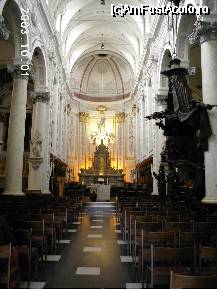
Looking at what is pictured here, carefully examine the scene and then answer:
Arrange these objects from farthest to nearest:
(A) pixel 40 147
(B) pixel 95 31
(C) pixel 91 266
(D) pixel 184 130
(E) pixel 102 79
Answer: (E) pixel 102 79, (B) pixel 95 31, (A) pixel 40 147, (D) pixel 184 130, (C) pixel 91 266

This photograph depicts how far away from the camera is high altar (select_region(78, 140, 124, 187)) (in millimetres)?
33088

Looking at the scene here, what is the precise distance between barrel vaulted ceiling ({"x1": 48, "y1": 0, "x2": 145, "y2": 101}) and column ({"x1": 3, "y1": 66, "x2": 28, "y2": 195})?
8.11 m

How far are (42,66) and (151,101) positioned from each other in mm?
8369

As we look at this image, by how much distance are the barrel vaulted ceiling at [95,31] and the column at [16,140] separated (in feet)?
26.6

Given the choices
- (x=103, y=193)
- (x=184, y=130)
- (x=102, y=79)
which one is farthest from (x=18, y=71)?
(x=102, y=79)

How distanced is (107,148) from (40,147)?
17.8m

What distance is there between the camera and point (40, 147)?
59.7 ft

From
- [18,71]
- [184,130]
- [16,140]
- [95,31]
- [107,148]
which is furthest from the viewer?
[107,148]

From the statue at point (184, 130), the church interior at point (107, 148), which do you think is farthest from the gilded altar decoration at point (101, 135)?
the statue at point (184, 130)

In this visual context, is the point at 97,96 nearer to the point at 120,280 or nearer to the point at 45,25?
the point at 45,25

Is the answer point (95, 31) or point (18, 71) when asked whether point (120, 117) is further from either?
point (18, 71)

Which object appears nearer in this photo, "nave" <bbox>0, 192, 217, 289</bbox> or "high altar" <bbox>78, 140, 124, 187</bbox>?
"nave" <bbox>0, 192, 217, 289</bbox>

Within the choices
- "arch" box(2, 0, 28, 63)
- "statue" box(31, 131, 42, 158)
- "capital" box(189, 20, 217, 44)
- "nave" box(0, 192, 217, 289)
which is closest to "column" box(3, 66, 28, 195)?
"arch" box(2, 0, 28, 63)

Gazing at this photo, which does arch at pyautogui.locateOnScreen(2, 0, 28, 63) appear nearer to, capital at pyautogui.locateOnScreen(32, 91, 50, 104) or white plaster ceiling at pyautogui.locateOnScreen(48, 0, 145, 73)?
capital at pyautogui.locateOnScreen(32, 91, 50, 104)
